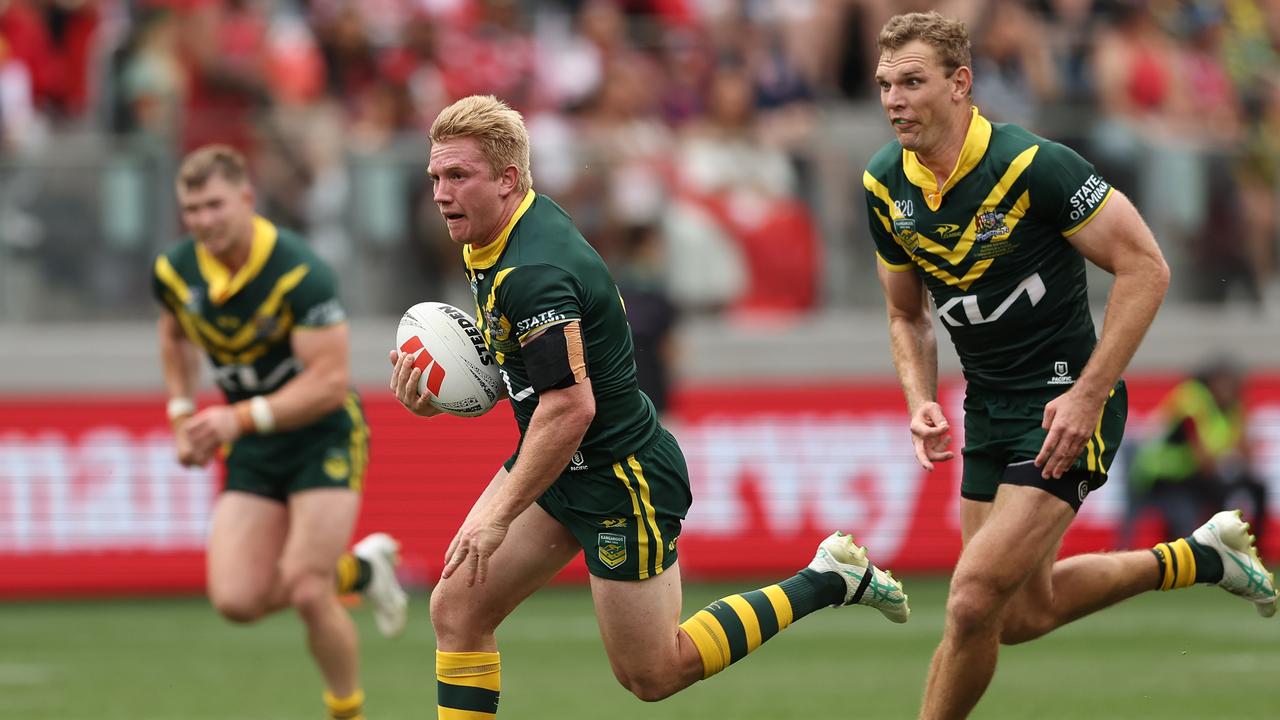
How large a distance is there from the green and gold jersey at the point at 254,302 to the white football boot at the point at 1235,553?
4.06 m

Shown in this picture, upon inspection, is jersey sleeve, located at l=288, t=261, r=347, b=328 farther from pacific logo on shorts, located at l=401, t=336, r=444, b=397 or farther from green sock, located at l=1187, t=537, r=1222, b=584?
green sock, located at l=1187, t=537, r=1222, b=584

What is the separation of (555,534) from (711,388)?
801cm

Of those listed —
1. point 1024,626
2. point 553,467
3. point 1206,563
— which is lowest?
point 1024,626

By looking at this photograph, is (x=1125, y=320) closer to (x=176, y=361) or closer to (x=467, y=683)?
(x=467, y=683)

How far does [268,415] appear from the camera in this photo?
8.63 meters

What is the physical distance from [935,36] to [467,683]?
113 inches

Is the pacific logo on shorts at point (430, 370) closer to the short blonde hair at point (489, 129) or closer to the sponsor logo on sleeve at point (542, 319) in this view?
the sponsor logo on sleeve at point (542, 319)

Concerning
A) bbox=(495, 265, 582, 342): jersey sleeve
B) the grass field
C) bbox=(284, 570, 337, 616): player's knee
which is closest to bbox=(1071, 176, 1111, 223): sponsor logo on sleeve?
bbox=(495, 265, 582, 342): jersey sleeve

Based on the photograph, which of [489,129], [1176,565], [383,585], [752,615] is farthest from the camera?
[383,585]

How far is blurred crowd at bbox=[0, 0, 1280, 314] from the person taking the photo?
46.6 ft

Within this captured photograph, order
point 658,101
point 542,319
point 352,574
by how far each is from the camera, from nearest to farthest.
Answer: point 542,319 → point 352,574 → point 658,101

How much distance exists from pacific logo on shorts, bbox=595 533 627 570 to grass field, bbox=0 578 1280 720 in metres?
2.95

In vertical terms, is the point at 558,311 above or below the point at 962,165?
below

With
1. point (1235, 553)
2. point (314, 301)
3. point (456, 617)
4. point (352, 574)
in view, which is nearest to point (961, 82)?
point (1235, 553)
